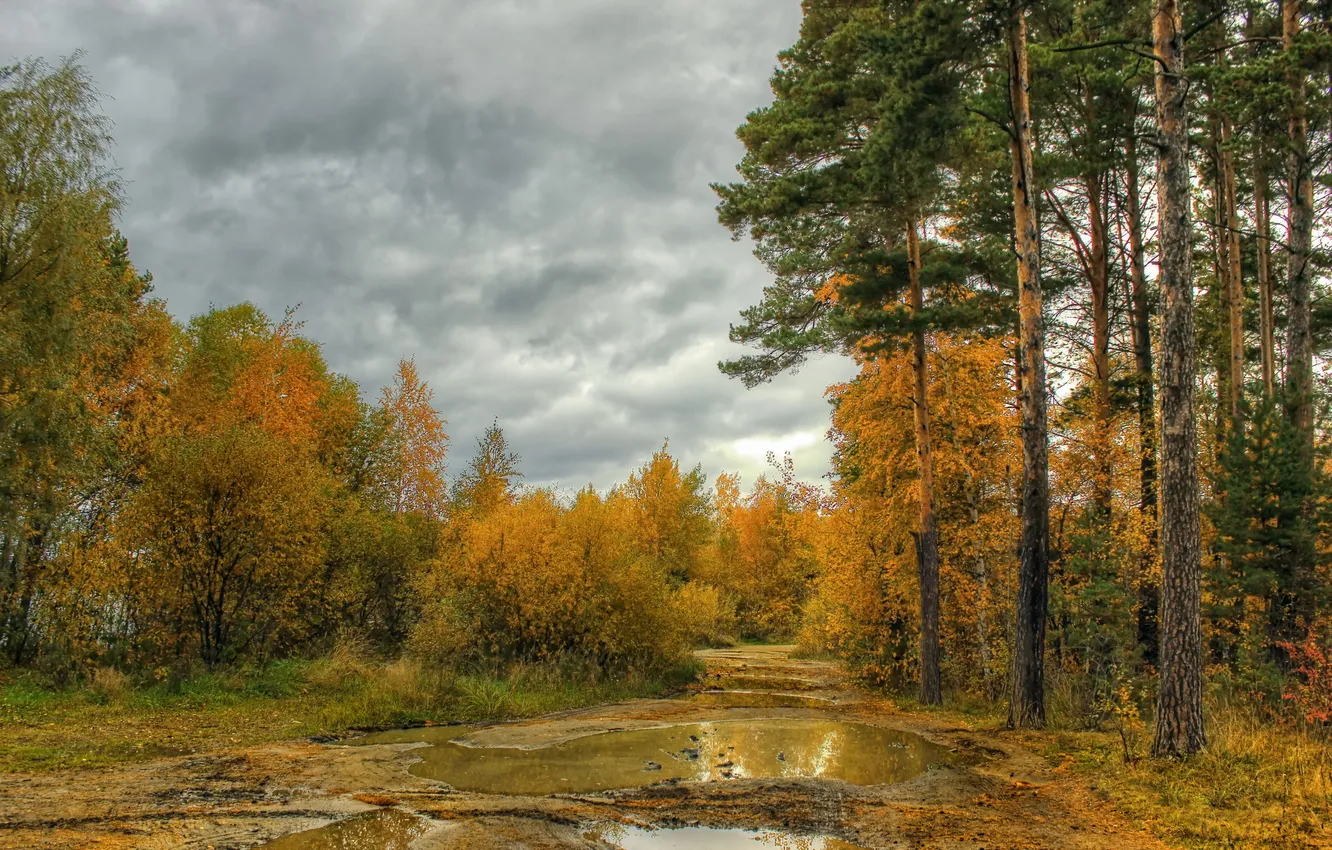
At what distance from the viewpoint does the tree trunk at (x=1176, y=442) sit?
27.4ft

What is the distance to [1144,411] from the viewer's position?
16391mm

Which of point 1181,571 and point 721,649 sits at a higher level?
point 1181,571

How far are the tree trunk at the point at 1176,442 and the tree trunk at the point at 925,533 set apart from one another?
6450 millimetres

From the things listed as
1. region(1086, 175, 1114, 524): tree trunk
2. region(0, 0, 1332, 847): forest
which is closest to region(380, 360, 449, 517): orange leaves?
region(0, 0, 1332, 847): forest

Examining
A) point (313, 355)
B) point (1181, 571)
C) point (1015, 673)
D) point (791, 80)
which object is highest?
point (791, 80)

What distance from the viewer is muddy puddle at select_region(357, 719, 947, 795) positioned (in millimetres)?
8406

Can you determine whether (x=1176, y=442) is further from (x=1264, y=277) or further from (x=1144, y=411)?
(x=1264, y=277)

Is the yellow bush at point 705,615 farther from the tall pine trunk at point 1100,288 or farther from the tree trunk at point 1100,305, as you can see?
the tall pine trunk at point 1100,288

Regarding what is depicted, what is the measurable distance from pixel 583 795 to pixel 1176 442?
24.9 ft

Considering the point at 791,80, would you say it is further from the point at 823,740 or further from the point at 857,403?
the point at 823,740

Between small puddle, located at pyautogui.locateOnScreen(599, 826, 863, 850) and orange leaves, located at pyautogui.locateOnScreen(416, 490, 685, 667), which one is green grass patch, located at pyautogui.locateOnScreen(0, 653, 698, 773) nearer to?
orange leaves, located at pyautogui.locateOnScreen(416, 490, 685, 667)

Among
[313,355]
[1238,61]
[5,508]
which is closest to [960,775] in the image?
[1238,61]

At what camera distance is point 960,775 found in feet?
28.4

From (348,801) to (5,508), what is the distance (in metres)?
12.9
